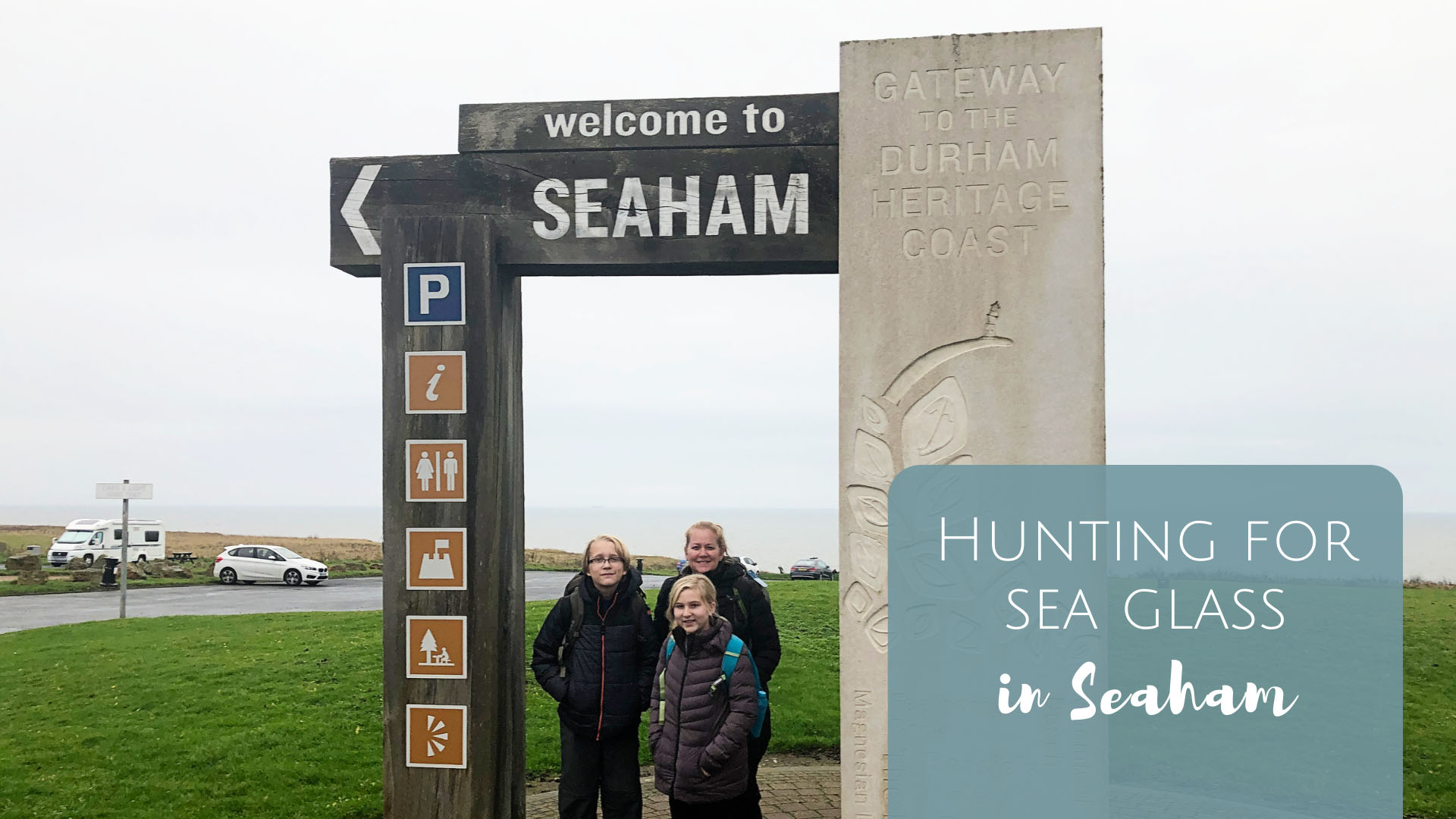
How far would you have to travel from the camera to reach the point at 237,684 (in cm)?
966

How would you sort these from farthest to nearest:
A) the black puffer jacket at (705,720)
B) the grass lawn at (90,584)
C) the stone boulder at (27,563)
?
the stone boulder at (27,563) → the grass lawn at (90,584) → the black puffer jacket at (705,720)

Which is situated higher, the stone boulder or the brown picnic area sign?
the brown picnic area sign

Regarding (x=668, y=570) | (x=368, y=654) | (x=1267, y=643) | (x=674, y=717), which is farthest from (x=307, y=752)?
(x=668, y=570)

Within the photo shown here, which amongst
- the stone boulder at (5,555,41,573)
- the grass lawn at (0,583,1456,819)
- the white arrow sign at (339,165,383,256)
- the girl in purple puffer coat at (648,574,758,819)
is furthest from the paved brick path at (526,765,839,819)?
the stone boulder at (5,555,41,573)

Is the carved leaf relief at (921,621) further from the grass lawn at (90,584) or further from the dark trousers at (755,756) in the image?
the grass lawn at (90,584)

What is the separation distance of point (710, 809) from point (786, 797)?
8.08 feet

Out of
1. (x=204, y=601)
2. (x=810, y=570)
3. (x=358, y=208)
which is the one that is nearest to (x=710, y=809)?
(x=358, y=208)

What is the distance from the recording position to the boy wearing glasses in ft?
14.9

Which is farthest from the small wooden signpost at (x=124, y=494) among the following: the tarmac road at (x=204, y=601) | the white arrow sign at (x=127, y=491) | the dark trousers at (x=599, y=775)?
the dark trousers at (x=599, y=775)

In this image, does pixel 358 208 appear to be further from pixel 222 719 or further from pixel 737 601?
pixel 222 719

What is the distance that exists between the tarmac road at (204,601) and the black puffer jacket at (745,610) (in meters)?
11.7

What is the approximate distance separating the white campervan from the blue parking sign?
27.3 m

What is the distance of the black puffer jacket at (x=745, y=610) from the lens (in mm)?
4504

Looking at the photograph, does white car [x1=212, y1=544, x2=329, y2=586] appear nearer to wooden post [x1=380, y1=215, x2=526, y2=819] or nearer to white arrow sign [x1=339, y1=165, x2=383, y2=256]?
wooden post [x1=380, y1=215, x2=526, y2=819]
